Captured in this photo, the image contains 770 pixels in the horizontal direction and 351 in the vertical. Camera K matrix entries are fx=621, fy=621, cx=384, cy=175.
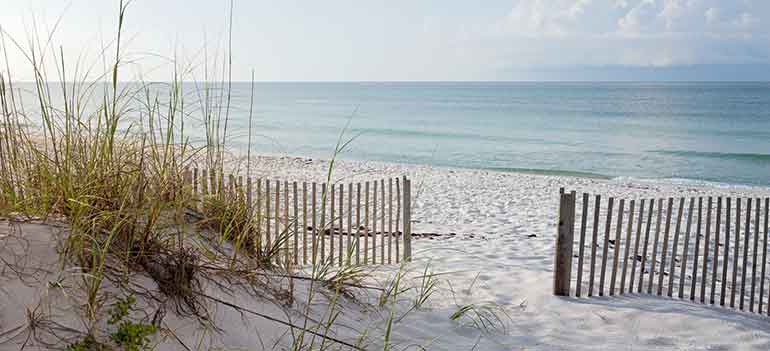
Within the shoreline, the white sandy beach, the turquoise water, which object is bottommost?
the white sandy beach

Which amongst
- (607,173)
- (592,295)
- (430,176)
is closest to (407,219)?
(592,295)

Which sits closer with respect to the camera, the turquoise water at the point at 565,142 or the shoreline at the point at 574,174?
the shoreline at the point at 574,174

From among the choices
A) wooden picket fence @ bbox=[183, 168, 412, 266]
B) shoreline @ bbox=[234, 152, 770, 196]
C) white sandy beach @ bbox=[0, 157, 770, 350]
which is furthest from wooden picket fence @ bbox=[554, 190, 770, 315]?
shoreline @ bbox=[234, 152, 770, 196]

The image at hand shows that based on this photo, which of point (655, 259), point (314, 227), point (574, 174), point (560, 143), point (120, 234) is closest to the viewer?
point (120, 234)

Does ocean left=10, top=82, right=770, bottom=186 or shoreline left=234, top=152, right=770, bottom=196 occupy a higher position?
ocean left=10, top=82, right=770, bottom=186

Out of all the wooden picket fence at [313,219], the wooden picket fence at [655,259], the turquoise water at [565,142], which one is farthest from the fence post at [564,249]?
the turquoise water at [565,142]

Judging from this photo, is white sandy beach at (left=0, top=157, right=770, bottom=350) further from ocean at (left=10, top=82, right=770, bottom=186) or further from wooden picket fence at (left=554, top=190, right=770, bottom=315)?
ocean at (left=10, top=82, right=770, bottom=186)

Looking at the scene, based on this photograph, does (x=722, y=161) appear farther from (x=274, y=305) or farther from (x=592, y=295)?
(x=274, y=305)

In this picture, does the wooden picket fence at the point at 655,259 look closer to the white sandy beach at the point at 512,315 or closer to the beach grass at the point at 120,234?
the white sandy beach at the point at 512,315

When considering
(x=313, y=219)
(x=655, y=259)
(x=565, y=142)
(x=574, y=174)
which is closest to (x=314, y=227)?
(x=313, y=219)

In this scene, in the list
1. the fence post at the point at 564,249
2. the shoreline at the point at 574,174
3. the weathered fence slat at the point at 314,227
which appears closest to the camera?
the weathered fence slat at the point at 314,227

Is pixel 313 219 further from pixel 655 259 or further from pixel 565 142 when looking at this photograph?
pixel 565 142

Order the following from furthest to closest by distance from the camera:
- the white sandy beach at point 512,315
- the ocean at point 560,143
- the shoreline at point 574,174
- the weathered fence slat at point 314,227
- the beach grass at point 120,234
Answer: the ocean at point 560,143 < the shoreline at point 574,174 < the weathered fence slat at point 314,227 < the white sandy beach at point 512,315 < the beach grass at point 120,234

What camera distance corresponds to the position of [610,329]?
4.10 meters
